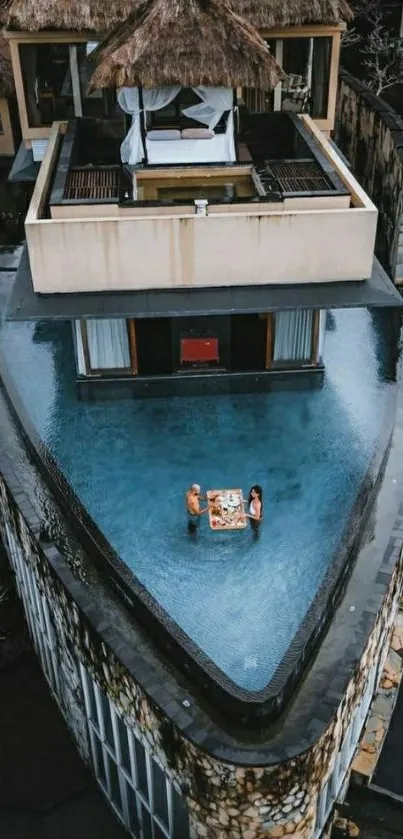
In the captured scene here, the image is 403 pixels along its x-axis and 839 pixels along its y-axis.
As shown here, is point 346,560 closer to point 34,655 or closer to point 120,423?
point 120,423

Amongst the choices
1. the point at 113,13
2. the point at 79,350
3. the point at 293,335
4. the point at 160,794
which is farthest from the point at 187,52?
the point at 160,794

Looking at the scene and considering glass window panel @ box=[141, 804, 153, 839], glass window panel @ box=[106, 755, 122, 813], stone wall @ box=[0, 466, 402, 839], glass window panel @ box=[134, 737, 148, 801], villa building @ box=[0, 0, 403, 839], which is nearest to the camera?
stone wall @ box=[0, 466, 402, 839]

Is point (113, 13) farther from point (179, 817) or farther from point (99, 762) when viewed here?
point (179, 817)

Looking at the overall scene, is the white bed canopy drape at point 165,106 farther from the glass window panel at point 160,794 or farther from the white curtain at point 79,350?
the glass window panel at point 160,794

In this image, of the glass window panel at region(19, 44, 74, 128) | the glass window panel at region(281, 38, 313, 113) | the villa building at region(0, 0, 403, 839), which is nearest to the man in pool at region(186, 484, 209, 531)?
the villa building at region(0, 0, 403, 839)

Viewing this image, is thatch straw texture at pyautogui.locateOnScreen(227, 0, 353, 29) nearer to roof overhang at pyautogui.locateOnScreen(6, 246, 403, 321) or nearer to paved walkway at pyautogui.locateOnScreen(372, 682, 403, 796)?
roof overhang at pyautogui.locateOnScreen(6, 246, 403, 321)
